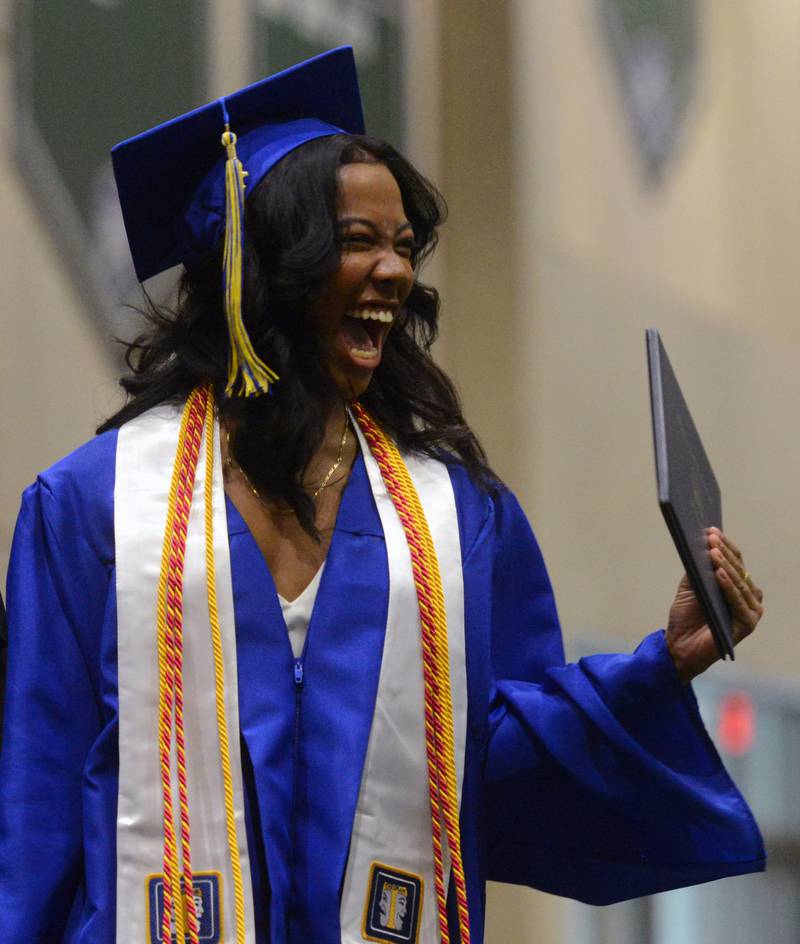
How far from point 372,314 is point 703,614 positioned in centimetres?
60

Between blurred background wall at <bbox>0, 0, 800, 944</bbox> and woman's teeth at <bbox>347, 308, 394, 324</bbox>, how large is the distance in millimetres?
2006

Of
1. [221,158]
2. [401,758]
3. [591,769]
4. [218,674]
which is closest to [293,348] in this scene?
[221,158]

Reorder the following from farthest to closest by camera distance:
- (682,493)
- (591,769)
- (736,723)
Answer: (736,723)
(591,769)
(682,493)

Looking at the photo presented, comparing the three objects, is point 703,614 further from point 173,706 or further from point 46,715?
point 46,715

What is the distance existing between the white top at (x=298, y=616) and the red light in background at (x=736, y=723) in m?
5.27

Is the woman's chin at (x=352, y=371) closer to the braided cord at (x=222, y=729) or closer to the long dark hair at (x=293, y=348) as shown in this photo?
the long dark hair at (x=293, y=348)

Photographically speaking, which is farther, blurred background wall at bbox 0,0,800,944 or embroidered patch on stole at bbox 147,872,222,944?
blurred background wall at bbox 0,0,800,944

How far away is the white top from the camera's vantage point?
8.39ft

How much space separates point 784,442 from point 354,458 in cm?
582

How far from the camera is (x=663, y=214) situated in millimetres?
7730

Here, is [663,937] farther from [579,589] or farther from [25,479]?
[25,479]

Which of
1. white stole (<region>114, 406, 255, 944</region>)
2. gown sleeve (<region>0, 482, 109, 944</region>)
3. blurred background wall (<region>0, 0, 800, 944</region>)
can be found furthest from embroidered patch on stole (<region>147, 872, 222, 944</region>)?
blurred background wall (<region>0, 0, 800, 944</region>)

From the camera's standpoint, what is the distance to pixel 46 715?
250cm

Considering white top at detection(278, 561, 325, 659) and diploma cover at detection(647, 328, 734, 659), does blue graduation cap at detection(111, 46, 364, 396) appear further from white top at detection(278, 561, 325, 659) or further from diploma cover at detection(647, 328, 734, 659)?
diploma cover at detection(647, 328, 734, 659)
